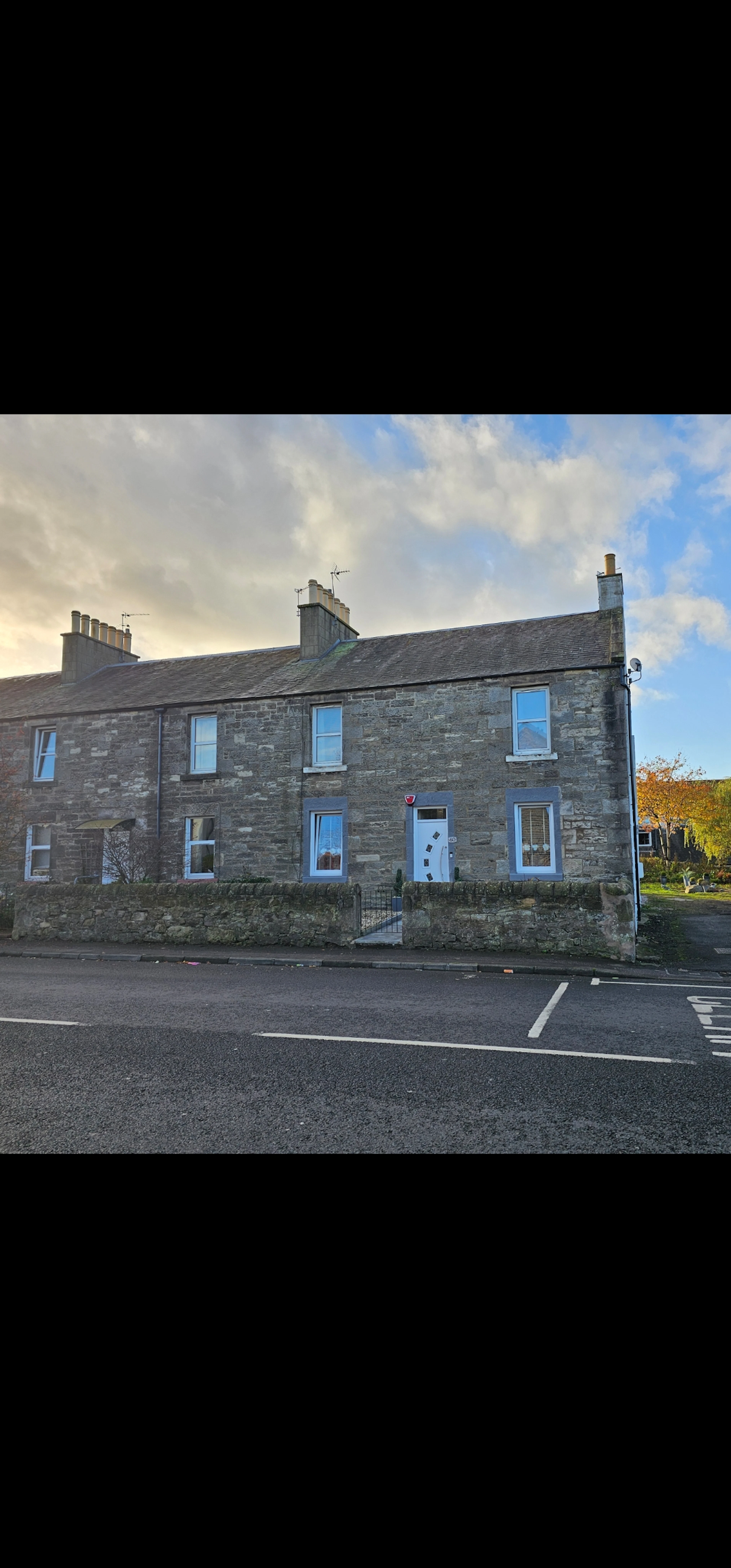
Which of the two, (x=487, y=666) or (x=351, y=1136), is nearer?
(x=351, y=1136)

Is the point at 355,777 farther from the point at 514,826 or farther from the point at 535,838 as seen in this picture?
the point at 535,838

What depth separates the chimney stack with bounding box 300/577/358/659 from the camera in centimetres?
2039

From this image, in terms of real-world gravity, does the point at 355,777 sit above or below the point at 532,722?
below

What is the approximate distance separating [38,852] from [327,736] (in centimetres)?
867

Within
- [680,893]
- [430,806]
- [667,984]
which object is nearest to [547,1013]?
[667,984]

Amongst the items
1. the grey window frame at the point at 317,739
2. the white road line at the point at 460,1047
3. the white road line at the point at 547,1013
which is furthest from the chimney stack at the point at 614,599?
the white road line at the point at 460,1047

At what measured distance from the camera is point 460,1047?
20.0 ft

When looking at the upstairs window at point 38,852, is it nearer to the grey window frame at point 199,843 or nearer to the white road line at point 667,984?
the grey window frame at point 199,843

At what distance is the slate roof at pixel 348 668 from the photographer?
17062mm
